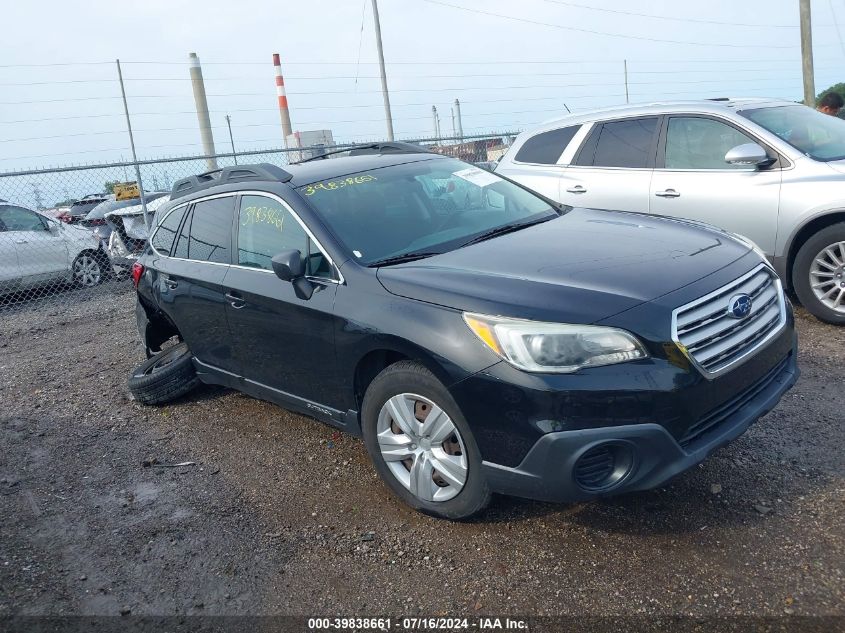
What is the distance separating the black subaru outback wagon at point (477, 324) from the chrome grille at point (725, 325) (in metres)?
0.01

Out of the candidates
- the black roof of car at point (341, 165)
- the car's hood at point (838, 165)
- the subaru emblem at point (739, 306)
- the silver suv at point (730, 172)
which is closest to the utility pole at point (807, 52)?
the silver suv at point (730, 172)

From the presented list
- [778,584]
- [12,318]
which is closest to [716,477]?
[778,584]

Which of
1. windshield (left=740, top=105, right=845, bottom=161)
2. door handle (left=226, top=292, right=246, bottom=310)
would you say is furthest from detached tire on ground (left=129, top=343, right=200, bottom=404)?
Answer: windshield (left=740, top=105, right=845, bottom=161)

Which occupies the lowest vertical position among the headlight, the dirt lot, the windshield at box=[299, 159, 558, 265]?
the dirt lot

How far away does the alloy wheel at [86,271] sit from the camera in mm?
11391

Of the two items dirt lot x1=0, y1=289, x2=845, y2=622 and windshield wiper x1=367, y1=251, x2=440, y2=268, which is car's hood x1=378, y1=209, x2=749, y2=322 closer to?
windshield wiper x1=367, y1=251, x2=440, y2=268

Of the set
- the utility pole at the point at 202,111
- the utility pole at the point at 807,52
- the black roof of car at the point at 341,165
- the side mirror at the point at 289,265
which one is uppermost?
the utility pole at the point at 202,111

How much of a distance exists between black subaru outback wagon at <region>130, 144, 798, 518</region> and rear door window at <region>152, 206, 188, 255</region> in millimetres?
368

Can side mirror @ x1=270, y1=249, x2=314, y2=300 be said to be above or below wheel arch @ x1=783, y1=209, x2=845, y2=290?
above

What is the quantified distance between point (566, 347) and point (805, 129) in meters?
4.44

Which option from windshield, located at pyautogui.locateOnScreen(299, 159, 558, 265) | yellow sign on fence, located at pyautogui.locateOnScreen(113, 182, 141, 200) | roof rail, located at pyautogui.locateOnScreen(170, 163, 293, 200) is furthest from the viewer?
yellow sign on fence, located at pyautogui.locateOnScreen(113, 182, 141, 200)

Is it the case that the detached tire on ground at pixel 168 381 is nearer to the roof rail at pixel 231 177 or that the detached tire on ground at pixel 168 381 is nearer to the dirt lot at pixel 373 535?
the dirt lot at pixel 373 535

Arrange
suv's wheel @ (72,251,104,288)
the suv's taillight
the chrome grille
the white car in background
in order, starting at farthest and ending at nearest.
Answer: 1. suv's wheel @ (72,251,104,288)
2. the white car in background
3. the suv's taillight
4. the chrome grille

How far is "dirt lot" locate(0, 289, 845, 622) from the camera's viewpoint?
2930 millimetres
